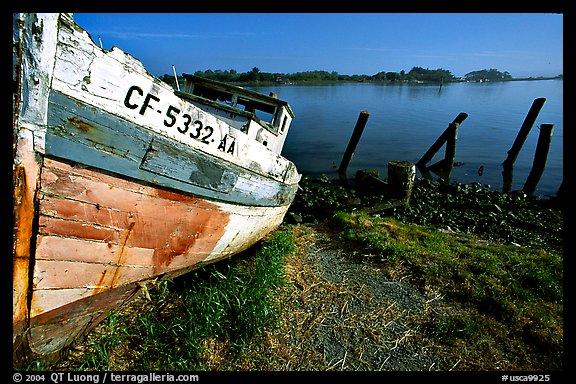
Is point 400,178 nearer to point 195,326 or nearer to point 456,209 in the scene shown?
point 456,209

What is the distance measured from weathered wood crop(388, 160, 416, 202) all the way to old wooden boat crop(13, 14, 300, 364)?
6.48 metres

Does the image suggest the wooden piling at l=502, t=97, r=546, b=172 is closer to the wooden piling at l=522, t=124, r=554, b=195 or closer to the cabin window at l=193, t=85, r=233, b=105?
the wooden piling at l=522, t=124, r=554, b=195

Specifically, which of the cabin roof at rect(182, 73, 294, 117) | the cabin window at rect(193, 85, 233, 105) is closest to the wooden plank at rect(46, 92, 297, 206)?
the cabin roof at rect(182, 73, 294, 117)

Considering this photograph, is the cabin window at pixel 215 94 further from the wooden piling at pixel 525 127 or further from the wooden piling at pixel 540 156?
the wooden piling at pixel 525 127

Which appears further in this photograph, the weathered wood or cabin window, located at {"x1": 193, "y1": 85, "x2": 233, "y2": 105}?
the weathered wood

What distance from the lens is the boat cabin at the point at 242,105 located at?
4770mm

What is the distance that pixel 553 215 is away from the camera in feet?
32.3

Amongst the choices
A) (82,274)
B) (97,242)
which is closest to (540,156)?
(97,242)

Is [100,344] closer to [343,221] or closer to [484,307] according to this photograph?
[484,307]

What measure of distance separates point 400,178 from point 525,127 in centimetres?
934

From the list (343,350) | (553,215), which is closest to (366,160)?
(553,215)

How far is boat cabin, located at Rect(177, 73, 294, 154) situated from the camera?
4.77 metres
